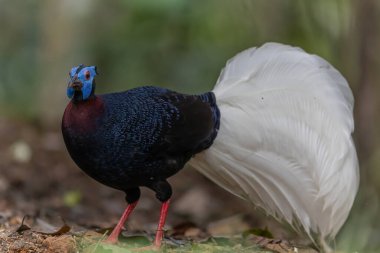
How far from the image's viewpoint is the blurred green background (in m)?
7.97

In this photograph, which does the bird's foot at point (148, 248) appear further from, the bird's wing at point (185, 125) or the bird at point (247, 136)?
the bird's wing at point (185, 125)

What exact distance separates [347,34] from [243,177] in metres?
3.13

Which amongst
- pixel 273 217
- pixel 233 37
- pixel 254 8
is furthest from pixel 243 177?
pixel 233 37

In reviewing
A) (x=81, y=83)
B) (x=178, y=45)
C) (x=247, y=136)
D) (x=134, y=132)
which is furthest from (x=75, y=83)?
(x=178, y=45)

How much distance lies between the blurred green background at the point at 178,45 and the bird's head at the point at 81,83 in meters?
2.14

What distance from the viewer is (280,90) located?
5.62 m

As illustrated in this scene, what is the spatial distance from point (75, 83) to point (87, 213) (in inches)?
126

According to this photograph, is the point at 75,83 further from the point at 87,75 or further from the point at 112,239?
the point at 112,239

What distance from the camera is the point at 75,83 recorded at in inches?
203

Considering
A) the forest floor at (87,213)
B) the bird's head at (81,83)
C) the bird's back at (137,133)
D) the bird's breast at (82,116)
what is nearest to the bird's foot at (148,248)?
the forest floor at (87,213)

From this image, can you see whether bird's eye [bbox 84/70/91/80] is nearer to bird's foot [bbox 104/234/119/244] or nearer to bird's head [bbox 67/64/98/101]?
bird's head [bbox 67/64/98/101]

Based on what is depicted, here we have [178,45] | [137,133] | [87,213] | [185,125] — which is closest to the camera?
[137,133]

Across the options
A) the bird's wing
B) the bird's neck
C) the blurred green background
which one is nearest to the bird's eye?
the bird's neck

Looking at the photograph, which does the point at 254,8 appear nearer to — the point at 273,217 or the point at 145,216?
the point at 145,216
